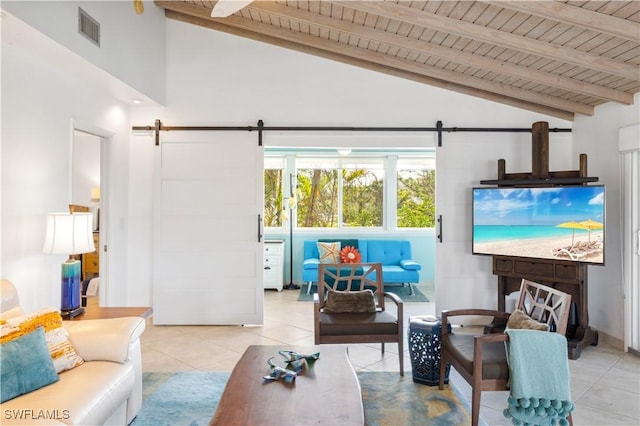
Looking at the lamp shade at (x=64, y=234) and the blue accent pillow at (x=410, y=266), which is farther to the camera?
the blue accent pillow at (x=410, y=266)

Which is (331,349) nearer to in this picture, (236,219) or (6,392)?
(6,392)

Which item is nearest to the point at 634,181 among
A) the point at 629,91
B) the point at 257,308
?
the point at 629,91

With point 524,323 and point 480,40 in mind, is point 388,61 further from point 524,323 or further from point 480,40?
point 524,323

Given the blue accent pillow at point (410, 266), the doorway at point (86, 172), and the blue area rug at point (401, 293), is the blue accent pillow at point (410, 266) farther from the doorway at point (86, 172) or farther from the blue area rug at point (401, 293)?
the doorway at point (86, 172)

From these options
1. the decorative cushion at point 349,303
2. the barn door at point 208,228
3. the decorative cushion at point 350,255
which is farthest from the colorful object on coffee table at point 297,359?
the decorative cushion at point 350,255

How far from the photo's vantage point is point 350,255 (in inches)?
243

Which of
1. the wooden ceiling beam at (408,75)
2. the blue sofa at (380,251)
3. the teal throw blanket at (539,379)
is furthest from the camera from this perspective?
the blue sofa at (380,251)

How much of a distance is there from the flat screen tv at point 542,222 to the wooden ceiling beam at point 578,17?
1.50 meters

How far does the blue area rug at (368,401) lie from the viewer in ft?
8.14

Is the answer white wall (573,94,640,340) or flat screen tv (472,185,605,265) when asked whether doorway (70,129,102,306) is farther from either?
white wall (573,94,640,340)

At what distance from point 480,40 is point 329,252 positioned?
400 cm

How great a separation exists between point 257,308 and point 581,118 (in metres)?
4.27

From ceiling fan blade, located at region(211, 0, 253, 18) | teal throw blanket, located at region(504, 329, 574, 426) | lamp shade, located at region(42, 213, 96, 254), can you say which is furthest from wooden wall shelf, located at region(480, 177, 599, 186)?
lamp shade, located at region(42, 213, 96, 254)

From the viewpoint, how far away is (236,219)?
4496 mm
